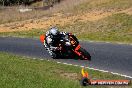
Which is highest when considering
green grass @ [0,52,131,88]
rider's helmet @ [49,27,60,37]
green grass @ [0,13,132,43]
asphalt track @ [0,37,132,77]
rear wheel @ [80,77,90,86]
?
rider's helmet @ [49,27,60,37]

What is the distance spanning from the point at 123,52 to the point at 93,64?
4109mm

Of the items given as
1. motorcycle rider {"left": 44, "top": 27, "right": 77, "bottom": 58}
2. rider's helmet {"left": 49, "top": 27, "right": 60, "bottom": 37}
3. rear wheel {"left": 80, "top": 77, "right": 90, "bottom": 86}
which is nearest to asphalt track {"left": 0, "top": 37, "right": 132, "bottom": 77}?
motorcycle rider {"left": 44, "top": 27, "right": 77, "bottom": 58}

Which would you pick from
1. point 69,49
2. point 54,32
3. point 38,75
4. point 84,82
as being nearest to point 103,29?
point 69,49

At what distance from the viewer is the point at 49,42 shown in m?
19.7

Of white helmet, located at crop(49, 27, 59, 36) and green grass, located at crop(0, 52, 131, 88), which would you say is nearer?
green grass, located at crop(0, 52, 131, 88)

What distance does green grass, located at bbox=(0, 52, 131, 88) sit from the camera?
12.2m

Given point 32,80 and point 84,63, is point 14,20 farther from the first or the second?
point 32,80

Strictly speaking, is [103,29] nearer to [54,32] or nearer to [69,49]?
[69,49]

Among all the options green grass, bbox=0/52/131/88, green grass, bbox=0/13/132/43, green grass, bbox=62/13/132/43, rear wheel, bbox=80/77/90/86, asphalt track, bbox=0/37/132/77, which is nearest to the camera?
green grass, bbox=0/52/131/88

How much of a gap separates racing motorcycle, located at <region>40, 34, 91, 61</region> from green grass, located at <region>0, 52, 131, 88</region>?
208 centimetres

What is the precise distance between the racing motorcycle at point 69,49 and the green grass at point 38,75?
208 cm

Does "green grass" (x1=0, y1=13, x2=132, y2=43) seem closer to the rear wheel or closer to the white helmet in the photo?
the white helmet

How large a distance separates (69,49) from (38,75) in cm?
589

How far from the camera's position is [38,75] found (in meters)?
13.8
